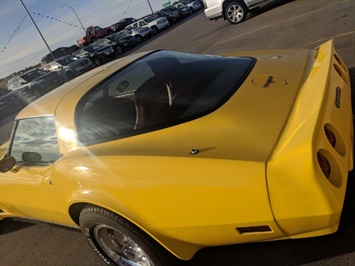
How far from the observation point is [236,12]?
11.8 meters

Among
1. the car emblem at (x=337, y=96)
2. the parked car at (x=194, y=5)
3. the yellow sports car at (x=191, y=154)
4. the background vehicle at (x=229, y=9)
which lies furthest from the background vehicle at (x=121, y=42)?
the car emblem at (x=337, y=96)

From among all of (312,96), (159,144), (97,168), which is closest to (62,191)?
(97,168)

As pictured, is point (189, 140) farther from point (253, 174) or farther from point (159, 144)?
point (253, 174)

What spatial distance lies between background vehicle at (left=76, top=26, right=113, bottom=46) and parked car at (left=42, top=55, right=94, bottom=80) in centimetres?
1904

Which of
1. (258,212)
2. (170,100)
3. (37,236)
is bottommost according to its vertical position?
(37,236)

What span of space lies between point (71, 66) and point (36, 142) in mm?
16715

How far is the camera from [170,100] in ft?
7.90

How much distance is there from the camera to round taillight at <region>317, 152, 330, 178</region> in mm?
1655

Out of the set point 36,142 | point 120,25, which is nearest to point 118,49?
point 120,25

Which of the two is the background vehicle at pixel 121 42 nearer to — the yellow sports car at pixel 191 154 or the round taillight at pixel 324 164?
the yellow sports car at pixel 191 154

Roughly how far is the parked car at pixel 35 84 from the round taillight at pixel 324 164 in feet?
53.1

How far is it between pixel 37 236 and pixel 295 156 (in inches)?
125

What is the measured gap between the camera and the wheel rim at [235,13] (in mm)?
11664

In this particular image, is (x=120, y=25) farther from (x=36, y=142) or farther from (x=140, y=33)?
(x=36, y=142)
